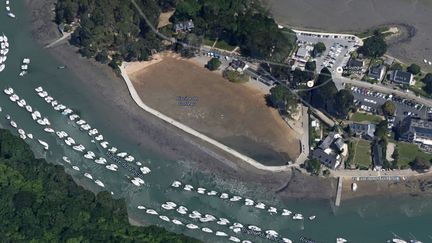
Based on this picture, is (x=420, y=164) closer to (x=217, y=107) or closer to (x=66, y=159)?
(x=217, y=107)

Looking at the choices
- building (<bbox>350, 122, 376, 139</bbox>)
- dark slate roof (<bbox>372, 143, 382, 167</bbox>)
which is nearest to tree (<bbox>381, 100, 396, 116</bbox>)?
building (<bbox>350, 122, 376, 139</bbox>)

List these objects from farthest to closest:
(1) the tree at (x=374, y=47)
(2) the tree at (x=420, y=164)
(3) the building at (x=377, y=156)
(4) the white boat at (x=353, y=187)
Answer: (1) the tree at (x=374, y=47) → (3) the building at (x=377, y=156) → (2) the tree at (x=420, y=164) → (4) the white boat at (x=353, y=187)

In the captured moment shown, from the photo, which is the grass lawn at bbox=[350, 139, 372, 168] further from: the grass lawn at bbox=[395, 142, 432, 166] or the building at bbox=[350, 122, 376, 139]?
the grass lawn at bbox=[395, 142, 432, 166]

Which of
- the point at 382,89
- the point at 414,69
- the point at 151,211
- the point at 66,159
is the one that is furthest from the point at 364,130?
the point at 66,159

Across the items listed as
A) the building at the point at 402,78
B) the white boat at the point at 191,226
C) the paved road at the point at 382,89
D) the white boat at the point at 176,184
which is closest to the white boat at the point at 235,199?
the white boat at the point at 191,226

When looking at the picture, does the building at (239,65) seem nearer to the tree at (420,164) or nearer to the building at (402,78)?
the building at (402,78)

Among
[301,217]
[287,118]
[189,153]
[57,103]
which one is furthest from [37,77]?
[301,217]
